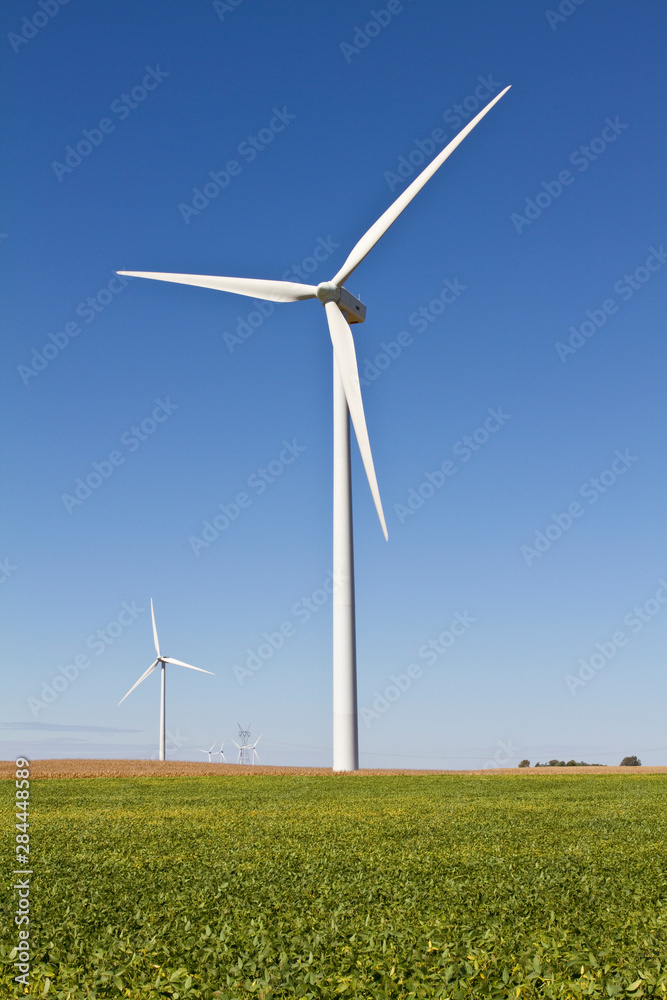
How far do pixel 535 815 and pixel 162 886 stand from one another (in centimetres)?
1152

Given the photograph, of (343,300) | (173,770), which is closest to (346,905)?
(173,770)

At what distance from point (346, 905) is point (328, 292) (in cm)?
3480

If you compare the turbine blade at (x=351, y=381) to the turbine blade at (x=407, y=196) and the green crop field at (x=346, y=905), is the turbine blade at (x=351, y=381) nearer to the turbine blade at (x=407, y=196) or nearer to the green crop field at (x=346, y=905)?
the turbine blade at (x=407, y=196)

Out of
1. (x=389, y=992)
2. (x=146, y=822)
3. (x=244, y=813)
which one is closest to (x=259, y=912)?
(x=389, y=992)

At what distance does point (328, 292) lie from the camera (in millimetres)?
A: 41594

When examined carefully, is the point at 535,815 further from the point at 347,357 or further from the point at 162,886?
the point at 347,357

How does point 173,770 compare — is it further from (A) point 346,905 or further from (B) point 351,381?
(A) point 346,905

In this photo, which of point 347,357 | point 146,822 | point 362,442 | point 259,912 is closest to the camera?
point 259,912

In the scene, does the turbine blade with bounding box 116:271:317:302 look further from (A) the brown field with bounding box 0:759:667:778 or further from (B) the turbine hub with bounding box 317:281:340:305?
(A) the brown field with bounding box 0:759:667:778

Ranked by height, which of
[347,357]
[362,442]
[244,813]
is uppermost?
[347,357]

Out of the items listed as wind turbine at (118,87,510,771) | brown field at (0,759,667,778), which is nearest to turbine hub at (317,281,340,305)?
wind turbine at (118,87,510,771)

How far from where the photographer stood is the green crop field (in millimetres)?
8078

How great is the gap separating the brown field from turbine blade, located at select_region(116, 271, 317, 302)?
935 inches

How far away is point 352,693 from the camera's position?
3922 cm
